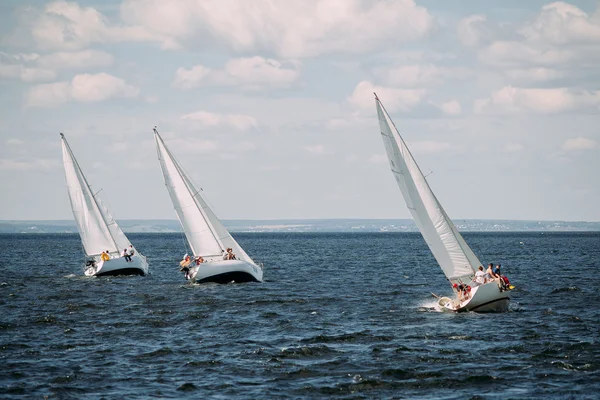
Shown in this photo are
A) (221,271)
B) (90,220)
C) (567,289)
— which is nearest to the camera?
(567,289)

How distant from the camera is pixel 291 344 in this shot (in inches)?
1350

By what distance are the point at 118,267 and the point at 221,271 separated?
14154 mm

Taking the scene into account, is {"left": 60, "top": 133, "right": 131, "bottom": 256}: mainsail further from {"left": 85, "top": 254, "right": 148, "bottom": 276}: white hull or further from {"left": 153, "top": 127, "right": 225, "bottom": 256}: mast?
{"left": 153, "top": 127, "right": 225, "bottom": 256}: mast

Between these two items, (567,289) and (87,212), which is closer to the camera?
(567,289)

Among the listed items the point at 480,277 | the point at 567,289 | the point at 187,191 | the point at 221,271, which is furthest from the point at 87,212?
the point at 480,277

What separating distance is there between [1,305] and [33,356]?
17.9 m

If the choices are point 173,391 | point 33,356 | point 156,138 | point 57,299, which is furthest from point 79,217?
point 173,391

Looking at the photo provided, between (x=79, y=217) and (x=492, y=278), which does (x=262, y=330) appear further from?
(x=79, y=217)

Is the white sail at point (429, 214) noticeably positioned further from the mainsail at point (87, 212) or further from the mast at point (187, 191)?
the mainsail at point (87, 212)

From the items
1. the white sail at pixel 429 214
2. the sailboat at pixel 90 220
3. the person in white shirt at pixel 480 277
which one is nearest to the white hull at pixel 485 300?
the person in white shirt at pixel 480 277

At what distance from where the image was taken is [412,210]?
4238cm

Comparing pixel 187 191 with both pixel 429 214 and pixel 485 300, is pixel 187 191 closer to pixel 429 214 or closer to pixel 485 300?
pixel 429 214

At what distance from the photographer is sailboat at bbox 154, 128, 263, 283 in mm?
57969

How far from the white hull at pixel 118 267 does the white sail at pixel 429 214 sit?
33.2 m
